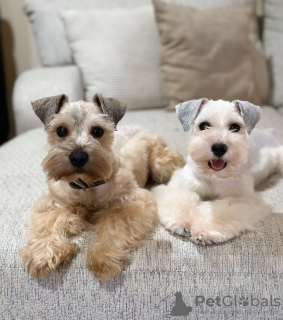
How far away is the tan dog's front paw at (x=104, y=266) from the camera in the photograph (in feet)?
3.82

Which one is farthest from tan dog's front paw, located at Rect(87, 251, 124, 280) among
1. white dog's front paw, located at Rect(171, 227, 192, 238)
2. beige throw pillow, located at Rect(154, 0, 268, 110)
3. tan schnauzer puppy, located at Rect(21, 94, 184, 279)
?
beige throw pillow, located at Rect(154, 0, 268, 110)

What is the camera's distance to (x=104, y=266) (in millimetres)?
1162

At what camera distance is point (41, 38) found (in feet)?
8.79

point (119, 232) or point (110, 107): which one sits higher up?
point (110, 107)

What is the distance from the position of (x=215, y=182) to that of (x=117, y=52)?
132 cm

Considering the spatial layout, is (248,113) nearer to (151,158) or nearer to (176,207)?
(176,207)

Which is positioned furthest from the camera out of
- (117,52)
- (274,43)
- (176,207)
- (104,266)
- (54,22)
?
(274,43)

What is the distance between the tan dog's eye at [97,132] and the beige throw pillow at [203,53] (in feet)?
3.77

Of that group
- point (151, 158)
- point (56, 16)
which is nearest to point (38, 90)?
point (56, 16)

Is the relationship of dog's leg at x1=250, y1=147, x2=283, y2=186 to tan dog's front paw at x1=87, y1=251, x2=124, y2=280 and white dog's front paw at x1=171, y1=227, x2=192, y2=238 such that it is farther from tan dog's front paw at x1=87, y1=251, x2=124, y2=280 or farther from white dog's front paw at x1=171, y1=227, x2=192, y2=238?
tan dog's front paw at x1=87, y1=251, x2=124, y2=280

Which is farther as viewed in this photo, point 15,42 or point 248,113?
point 15,42

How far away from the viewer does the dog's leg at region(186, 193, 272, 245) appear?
1226mm

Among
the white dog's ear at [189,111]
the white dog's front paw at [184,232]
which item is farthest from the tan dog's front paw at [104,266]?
the white dog's ear at [189,111]

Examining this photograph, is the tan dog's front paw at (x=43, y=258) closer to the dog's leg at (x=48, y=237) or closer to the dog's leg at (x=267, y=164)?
the dog's leg at (x=48, y=237)
